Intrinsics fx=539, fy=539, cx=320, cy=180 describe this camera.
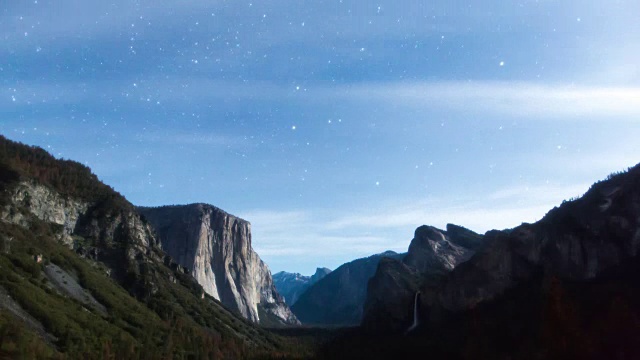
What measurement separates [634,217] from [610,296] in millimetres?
56833

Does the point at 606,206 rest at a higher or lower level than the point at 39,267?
higher

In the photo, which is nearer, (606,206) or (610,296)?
(610,296)

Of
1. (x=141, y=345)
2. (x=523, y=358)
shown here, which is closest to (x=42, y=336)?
(x=141, y=345)

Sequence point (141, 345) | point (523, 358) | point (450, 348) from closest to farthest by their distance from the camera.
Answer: point (523, 358) → point (141, 345) → point (450, 348)

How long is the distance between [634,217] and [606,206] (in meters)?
11.7

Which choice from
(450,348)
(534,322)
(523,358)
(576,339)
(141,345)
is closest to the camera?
(576,339)

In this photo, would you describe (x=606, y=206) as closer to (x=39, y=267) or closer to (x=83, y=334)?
(x=83, y=334)

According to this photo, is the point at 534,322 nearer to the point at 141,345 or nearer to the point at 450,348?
the point at 450,348

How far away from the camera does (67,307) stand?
158m

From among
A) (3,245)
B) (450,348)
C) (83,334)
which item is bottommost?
(450,348)

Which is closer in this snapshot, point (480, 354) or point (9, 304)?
point (9, 304)

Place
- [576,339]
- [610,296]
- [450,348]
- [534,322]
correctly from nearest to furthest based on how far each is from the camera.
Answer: [576,339] < [610,296] < [534,322] < [450,348]

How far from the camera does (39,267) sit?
170 m

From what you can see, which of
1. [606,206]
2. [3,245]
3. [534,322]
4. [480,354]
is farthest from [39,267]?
[606,206]
